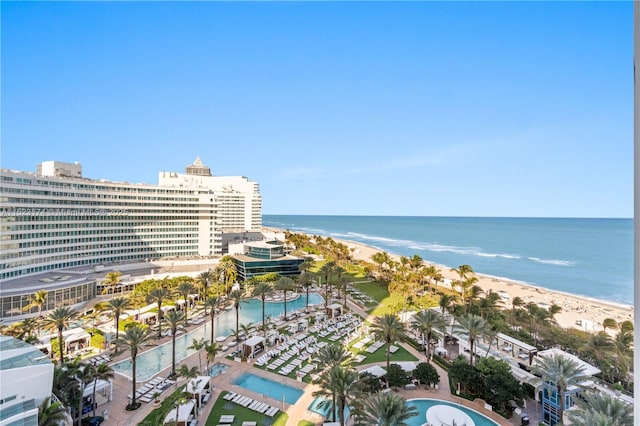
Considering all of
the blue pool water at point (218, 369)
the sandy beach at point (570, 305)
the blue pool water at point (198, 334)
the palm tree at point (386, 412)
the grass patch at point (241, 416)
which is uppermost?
the palm tree at point (386, 412)

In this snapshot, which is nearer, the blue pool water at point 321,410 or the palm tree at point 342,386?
the palm tree at point 342,386

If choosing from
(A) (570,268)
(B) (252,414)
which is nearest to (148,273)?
(B) (252,414)

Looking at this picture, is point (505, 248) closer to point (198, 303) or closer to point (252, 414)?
point (198, 303)

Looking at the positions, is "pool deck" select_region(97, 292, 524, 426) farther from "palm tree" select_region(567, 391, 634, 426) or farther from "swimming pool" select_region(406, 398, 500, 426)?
"palm tree" select_region(567, 391, 634, 426)

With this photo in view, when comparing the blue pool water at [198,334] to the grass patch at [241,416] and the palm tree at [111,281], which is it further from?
the palm tree at [111,281]

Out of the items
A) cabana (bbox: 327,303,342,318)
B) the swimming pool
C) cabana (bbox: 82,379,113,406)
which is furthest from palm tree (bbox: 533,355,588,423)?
cabana (bbox: 82,379,113,406)

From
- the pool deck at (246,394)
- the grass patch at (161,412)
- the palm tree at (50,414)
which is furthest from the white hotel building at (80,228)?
the palm tree at (50,414)

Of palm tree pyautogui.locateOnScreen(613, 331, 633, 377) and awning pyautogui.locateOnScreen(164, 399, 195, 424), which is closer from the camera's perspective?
awning pyautogui.locateOnScreen(164, 399, 195, 424)
